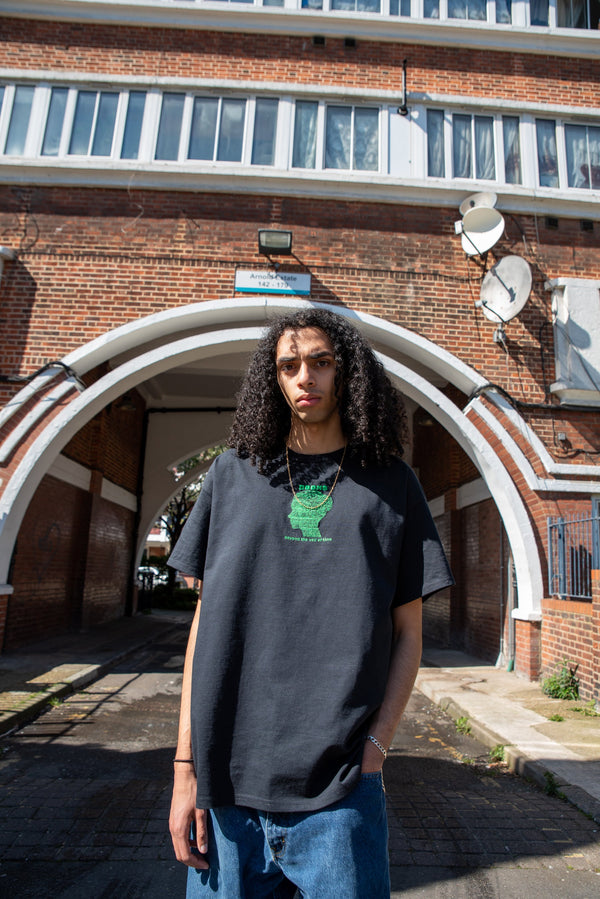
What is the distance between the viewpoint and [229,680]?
57.3 inches

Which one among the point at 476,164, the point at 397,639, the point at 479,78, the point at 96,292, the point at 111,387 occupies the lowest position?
the point at 397,639

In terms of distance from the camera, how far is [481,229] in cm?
909

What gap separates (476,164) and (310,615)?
9991mm

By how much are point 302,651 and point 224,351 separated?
823cm

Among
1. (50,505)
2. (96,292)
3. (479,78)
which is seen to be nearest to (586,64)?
(479,78)

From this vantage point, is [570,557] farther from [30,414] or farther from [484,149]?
[30,414]

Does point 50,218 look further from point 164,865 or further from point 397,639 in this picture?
point 397,639

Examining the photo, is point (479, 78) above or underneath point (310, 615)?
above

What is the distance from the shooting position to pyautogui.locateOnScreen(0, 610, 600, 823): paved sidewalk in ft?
14.9

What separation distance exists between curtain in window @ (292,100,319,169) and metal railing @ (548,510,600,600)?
653cm

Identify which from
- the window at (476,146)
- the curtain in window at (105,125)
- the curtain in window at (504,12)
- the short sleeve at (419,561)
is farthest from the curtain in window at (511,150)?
the short sleeve at (419,561)

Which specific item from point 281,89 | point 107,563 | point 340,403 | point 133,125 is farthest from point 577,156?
point 107,563

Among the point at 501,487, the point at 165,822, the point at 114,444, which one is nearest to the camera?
the point at 165,822

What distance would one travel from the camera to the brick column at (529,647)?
7.98 m
